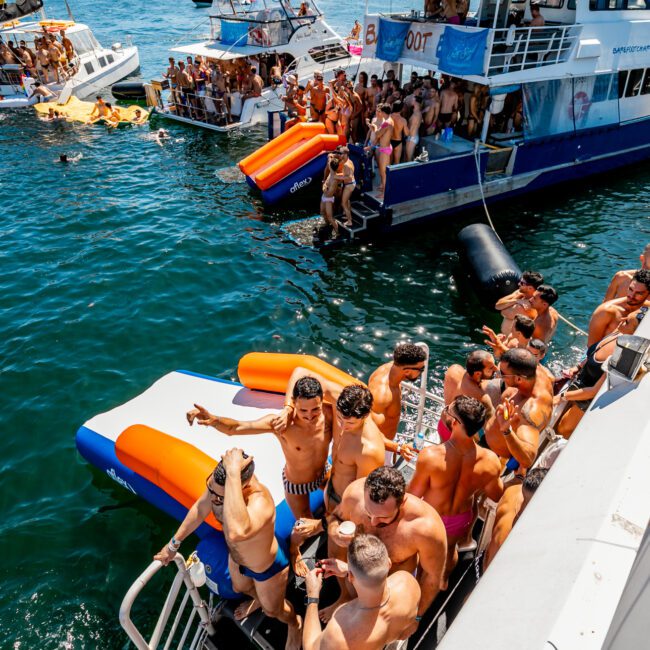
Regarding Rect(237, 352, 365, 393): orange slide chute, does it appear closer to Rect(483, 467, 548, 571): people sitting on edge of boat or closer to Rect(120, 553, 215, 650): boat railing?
Rect(483, 467, 548, 571): people sitting on edge of boat

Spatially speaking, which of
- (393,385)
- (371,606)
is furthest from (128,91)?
(371,606)

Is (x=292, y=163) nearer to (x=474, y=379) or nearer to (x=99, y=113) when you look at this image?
(x=474, y=379)

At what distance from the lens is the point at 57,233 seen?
1236 centimetres

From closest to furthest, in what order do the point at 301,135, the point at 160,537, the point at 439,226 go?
the point at 160,537 < the point at 439,226 < the point at 301,135

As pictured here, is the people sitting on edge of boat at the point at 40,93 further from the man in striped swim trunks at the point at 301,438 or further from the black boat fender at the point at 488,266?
the man in striped swim trunks at the point at 301,438

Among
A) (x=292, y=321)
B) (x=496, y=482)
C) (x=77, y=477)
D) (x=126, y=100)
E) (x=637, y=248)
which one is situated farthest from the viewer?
(x=126, y=100)

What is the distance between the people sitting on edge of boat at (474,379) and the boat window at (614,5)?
1246 cm

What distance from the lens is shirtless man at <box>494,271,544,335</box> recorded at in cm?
669

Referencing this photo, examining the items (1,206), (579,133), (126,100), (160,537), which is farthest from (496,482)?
(126,100)

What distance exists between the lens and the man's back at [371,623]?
268 centimetres

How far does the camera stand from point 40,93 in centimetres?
2094

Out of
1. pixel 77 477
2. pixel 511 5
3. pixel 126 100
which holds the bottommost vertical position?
pixel 77 477

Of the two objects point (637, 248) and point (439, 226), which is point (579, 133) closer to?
point (637, 248)

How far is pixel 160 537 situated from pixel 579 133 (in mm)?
14226
